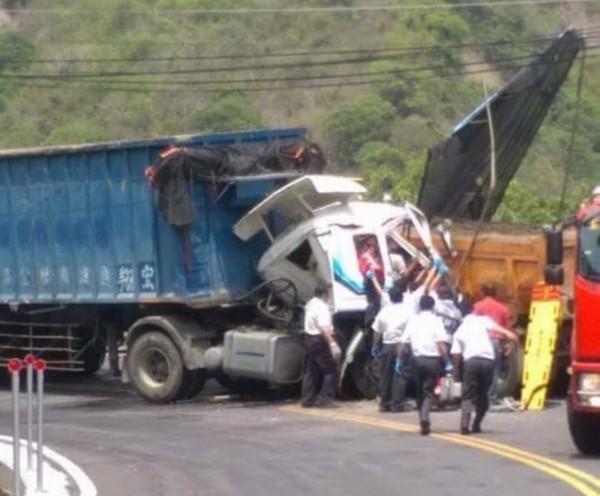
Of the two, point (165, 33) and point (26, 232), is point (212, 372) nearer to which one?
point (26, 232)

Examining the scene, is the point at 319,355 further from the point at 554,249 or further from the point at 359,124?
the point at 359,124

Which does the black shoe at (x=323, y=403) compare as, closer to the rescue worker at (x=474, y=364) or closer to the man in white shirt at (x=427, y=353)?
the man in white shirt at (x=427, y=353)

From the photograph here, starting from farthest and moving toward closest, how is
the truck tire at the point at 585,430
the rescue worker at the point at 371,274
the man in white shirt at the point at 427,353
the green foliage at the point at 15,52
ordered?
1. the green foliage at the point at 15,52
2. the rescue worker at the point at 371,274
3. the man in white shirt at the point at 427,353
4. the truck tire at the point at 585,430

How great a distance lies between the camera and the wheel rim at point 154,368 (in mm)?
23391

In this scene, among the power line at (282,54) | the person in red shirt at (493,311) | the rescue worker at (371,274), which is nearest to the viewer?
the person in red shirt at (493,311)

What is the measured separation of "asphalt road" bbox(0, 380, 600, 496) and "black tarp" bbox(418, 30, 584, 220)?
4.55m

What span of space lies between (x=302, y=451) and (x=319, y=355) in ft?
15.2

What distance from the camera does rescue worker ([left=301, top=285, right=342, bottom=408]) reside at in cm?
2142

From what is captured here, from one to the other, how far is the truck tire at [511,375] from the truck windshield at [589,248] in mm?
6107

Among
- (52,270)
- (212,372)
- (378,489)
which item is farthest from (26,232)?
(378,489)

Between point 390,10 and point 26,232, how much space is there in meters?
41.7

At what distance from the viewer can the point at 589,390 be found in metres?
15.5

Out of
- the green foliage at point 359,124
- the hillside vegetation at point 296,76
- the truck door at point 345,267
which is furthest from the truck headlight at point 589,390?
the green foliage at point 359,124

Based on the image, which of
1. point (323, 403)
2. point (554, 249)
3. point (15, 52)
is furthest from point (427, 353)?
point (15, 52)
